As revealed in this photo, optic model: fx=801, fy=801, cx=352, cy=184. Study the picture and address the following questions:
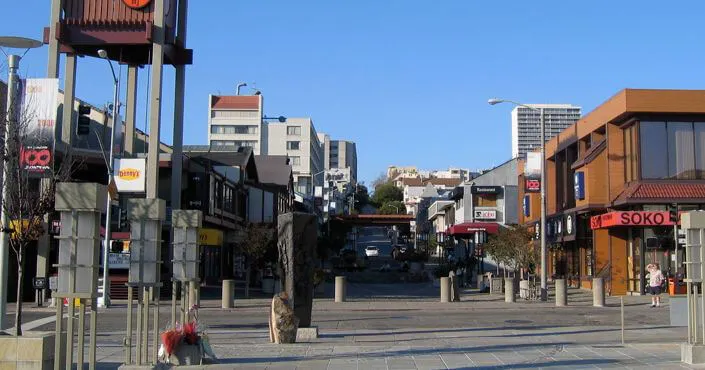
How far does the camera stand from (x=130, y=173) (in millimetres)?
34344

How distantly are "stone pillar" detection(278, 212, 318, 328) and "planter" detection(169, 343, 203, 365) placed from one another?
4302mm

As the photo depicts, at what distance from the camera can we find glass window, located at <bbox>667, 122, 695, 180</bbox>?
36.9 metres

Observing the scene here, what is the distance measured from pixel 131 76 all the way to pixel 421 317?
2054cm

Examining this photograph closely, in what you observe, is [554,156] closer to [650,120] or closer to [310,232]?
[650,120]

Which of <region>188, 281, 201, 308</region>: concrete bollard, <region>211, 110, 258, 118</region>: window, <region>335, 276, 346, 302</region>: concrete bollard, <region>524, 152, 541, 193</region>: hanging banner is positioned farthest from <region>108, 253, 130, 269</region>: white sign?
<region>211, 110, 258, 118</region>: window

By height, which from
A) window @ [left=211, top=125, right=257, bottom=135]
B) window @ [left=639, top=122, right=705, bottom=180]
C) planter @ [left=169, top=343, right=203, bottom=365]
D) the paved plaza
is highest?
window @ [left=211, top=125, right=257, bottom=135]

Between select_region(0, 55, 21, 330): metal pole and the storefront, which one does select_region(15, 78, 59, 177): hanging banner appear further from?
the storefront

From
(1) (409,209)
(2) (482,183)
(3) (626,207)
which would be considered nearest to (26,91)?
(3) (626,207)

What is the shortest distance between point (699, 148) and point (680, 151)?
101 centimetres

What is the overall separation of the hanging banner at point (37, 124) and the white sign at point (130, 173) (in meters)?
16.3

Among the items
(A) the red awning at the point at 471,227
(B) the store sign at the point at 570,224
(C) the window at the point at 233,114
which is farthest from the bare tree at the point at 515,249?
(C) the window at the point at 233,114

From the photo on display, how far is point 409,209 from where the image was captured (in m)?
188

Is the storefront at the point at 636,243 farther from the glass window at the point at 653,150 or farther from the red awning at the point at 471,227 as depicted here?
the red awning at the point at 471,227

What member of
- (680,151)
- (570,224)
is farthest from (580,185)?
(680,151)
